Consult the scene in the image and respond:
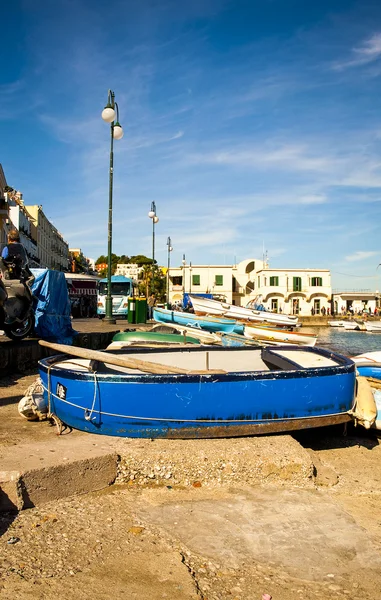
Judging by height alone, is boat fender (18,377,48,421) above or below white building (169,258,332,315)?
below

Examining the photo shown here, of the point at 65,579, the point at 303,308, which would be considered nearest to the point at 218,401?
the point at 65,579

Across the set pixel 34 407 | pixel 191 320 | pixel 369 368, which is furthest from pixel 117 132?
pixel 34 407

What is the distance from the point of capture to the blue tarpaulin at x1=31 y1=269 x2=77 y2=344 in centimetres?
1054

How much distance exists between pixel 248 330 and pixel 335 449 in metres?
18.6

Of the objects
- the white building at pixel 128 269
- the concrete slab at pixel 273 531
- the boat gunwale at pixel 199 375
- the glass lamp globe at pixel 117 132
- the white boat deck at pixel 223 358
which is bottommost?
the concrete slab at pixel 273 531

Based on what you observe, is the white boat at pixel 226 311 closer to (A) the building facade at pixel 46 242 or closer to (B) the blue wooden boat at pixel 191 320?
(B) the blue wooden boat at pixel 191 320

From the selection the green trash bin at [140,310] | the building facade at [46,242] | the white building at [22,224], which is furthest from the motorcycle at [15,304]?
the building facade at [46,242]

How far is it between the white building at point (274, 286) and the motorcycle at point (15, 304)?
188 ft

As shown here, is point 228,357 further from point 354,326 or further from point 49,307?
point 354,326

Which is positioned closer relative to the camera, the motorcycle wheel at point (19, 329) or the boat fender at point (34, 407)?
the boat fender at point (34, 407)

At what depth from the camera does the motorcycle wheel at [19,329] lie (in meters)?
9.03

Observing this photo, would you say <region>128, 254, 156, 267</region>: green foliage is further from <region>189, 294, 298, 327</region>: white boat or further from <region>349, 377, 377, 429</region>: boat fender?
<region>349, 377, 377, 429</region>: boat fender

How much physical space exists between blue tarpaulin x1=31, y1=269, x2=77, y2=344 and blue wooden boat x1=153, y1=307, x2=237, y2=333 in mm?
13060

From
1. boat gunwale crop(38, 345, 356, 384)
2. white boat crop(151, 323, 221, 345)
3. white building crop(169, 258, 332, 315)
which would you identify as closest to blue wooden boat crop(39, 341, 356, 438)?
boat gunwale crop(38, 345, 356, 384)
